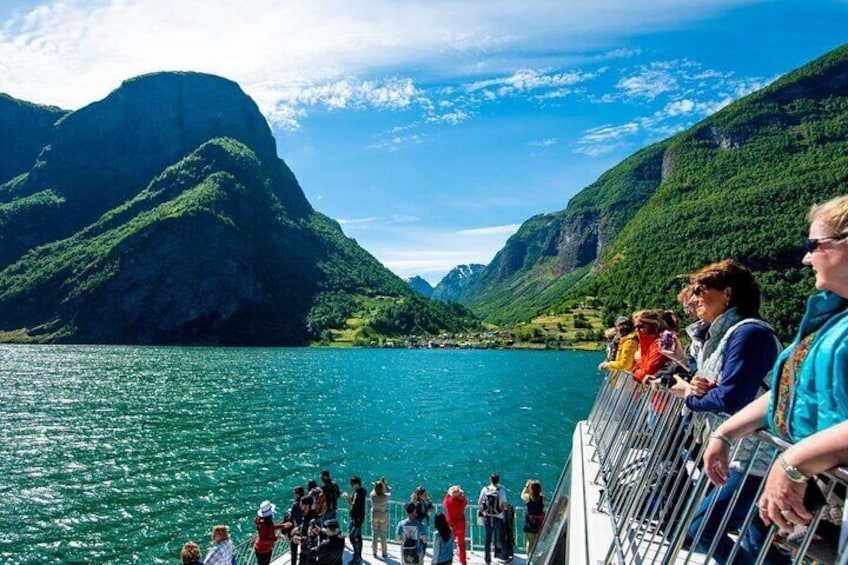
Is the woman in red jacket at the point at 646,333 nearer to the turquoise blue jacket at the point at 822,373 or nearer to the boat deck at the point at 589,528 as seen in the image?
the boat deck at the point at 589,528

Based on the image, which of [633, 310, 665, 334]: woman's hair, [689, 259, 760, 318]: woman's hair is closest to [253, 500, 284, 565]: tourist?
[633, 310, 665, 334]: woman's hair

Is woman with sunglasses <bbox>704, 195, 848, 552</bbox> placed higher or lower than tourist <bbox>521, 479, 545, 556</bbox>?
higher

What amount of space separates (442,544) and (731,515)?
31.1 ft

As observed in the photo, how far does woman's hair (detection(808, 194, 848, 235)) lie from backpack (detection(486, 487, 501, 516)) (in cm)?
1253

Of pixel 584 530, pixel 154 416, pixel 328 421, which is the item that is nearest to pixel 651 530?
pixel 584 530

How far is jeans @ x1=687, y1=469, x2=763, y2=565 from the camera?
12.3 ft

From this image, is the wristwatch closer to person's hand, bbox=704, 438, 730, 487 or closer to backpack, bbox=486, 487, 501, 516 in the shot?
person's hand, bbox=704, 438, 730, 487

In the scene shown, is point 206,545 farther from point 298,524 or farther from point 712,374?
point 712,374

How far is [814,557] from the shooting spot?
233 centimetres

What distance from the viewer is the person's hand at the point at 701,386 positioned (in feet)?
13.3

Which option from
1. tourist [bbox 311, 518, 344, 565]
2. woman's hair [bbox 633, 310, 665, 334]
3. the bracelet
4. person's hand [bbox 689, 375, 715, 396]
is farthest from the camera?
tourist [bbox 311, 518, 344, 565]

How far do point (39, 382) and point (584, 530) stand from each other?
275 feet

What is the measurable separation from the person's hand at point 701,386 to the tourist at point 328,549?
10080 millimetres

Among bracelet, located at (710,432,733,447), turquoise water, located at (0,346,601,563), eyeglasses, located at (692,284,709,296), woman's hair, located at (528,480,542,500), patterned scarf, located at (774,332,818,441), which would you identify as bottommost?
Result: turquoise water, located at (0,346,601,563)
